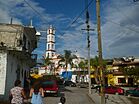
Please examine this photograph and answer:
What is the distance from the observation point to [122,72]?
61.9 metres

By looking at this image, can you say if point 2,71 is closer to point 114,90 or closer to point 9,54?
point 9,54

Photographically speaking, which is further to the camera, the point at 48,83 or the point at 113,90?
the point at 113,90

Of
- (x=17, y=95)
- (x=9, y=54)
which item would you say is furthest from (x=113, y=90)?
(x=17, y=95)

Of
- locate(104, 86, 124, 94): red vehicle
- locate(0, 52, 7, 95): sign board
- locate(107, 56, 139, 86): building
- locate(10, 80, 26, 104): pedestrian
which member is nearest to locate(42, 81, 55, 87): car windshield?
locate(0, 52, 7, 95): sign board

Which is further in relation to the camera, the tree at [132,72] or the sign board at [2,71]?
the tree at [132,72]

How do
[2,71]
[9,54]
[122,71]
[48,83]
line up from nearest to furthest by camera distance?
[2,71], [9,54], [48,83], [122,71]

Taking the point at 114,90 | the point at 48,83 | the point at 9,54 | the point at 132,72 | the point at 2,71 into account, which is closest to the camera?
the point at 2,71

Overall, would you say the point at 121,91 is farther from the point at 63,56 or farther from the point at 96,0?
the point at 63,56

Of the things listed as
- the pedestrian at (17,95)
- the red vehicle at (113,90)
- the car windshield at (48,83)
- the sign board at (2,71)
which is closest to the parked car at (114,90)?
the red vehicle at (113,90)

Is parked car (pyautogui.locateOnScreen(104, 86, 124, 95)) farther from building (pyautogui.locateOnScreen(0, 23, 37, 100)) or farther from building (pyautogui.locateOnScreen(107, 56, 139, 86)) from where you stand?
building (pyautogui.locateOnScreen(0, 23, 37, 100))

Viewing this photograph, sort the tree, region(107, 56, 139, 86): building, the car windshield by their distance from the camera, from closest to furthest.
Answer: the car windshield
the tree
region(107, 56, 139, 86): building

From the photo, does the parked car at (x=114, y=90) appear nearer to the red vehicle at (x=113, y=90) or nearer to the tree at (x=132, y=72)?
the red vehicle at (x=113, y=90)

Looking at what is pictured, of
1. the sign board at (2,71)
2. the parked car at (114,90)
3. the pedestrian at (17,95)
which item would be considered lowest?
the parked car at (114,90)

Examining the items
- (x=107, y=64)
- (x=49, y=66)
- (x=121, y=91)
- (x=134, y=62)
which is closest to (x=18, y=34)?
(x=121, y=91)
